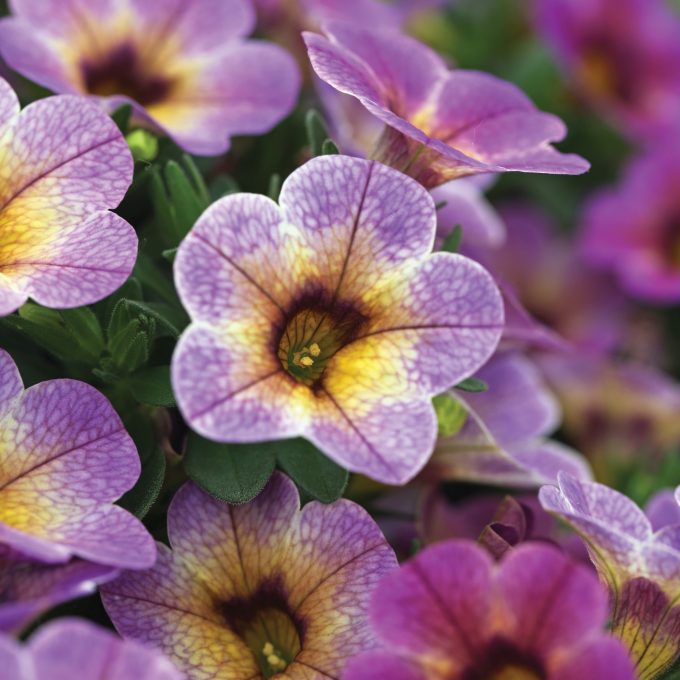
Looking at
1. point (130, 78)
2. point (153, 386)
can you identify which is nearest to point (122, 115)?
point (130, 78)

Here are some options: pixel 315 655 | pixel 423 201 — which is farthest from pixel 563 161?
pixel 315 655

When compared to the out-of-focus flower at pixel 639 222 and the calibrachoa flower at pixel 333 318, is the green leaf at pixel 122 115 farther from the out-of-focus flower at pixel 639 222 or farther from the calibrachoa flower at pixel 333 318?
the out-of-focus flower at pixel 639 222

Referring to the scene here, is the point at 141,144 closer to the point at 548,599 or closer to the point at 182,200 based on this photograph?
the point at 182,200

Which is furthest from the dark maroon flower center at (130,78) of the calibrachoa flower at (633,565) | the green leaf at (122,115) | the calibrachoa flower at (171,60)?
the calibrachoa flower at (633,565)

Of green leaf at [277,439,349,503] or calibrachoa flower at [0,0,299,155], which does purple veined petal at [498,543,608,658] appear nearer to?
green leaf at [277,439,349,503]

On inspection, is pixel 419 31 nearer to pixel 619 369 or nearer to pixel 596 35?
pixel 596 35
